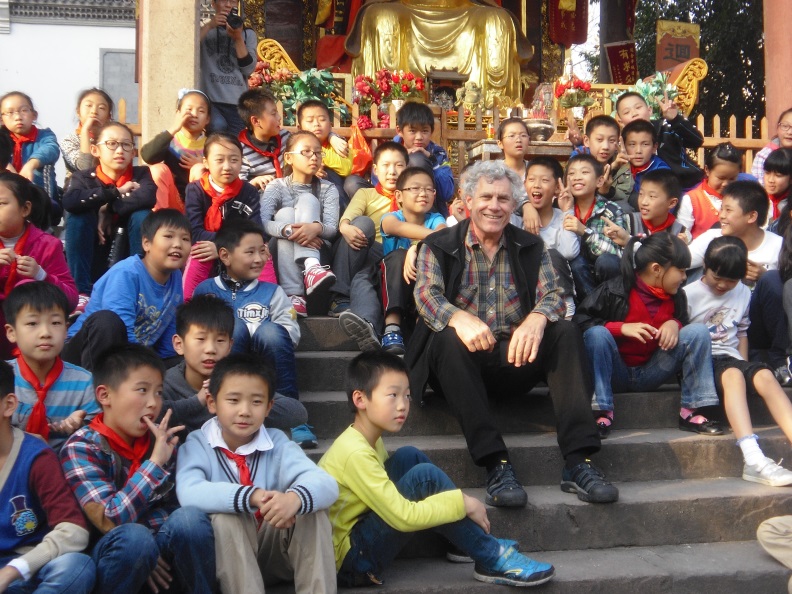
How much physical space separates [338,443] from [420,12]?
10.6m

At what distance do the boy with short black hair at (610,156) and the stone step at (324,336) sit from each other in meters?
2.15

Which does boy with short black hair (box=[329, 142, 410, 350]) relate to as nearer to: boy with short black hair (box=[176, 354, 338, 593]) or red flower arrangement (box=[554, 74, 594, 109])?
boy with short black hair (box=[176, 354, 338, 593])

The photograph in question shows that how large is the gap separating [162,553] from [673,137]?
5.26 meters

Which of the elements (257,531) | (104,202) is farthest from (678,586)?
(104,202)

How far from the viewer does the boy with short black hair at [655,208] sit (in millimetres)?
5395

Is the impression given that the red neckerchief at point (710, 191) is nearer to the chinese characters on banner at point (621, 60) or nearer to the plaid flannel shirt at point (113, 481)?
the plaid flannel shirt at point (113, 481)

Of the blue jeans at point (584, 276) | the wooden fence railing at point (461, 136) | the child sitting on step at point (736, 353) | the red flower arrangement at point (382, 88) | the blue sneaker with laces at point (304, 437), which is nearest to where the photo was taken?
the blue sneaker with laces at point (304, 437)

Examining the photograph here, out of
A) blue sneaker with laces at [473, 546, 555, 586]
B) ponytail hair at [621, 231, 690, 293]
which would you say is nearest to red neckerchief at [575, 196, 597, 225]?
ponytail hair at [621, 231, 690, 293]

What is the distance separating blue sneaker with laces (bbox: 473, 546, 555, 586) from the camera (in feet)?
11.2

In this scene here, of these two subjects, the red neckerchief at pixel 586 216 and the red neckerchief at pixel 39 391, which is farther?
the red neckerchief at pixel 586 216

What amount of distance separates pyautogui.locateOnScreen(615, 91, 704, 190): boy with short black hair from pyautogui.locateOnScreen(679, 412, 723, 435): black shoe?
2649mm

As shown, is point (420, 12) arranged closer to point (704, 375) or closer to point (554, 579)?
point (704, 375)

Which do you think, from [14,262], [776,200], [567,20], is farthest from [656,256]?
[567,20]

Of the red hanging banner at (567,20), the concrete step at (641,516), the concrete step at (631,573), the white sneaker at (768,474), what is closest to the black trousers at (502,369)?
the concrete step at (641,516)
